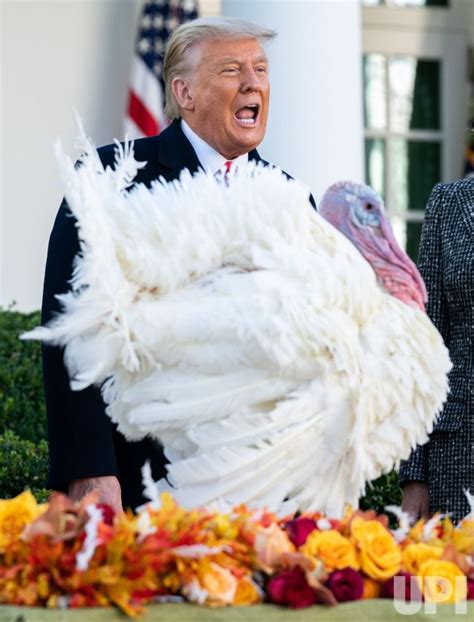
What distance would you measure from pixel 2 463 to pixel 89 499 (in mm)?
2001

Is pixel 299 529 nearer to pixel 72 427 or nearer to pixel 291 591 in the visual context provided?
pixel 291 591

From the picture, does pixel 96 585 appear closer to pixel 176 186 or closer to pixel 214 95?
pixel 176 186

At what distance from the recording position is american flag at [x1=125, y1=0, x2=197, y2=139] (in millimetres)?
7895

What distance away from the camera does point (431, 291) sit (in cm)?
332

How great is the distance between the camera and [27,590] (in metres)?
2.12

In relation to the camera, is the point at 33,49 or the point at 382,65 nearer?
the point at 33,49

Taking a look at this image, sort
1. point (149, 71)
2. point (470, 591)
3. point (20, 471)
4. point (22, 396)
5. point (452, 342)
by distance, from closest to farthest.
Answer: point (470, 591), point (452, 342), point (20, 471), point (22, 396), point (149, 71)

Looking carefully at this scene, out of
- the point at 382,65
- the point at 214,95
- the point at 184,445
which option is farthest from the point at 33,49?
the point at 184,445

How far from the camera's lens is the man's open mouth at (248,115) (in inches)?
112

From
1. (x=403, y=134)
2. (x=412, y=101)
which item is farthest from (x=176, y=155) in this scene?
(x=412, y=101)

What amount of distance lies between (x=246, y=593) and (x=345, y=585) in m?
0.18

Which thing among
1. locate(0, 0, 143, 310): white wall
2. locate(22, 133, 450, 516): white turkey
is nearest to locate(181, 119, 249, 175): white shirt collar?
locate(22, 133, 450, 516): white turkey
